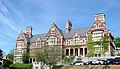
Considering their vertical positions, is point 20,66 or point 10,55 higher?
point 10,55

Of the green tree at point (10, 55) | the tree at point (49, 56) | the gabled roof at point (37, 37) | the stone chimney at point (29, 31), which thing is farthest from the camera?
the green tree at point (10, 55)

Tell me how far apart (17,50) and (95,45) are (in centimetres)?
2656

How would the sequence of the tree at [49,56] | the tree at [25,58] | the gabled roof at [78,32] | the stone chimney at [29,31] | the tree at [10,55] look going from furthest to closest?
1. the tree at [10,55]
2. the stone chimney at [29,31]
3. the tree at [25,58]
4. the gabled roof at [78,32]
5. the tree at [49,56]

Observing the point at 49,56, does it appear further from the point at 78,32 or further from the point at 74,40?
the point at 78,32

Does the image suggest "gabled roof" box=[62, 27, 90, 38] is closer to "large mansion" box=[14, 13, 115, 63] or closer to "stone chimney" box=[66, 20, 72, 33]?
"large mansion" box=[14, 13, 115, 63]

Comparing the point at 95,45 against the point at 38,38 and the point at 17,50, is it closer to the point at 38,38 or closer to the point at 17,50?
the point at 38,38

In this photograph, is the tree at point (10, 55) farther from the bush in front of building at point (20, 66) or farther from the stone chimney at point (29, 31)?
the bush in front of building at point (20, 66)

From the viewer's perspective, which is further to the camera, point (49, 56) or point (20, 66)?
point (20, 66)

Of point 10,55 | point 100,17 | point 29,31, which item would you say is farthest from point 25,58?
point 100,17

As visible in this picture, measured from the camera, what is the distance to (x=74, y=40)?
62094 mm

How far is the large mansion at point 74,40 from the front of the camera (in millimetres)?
56125

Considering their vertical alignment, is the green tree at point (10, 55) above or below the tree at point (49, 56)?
below

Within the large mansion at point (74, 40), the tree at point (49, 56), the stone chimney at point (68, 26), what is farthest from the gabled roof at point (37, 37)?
the tree at point (49, 56)

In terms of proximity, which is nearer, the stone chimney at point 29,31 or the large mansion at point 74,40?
the large mansion at point 74,40
